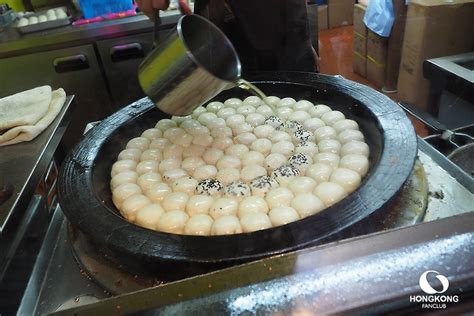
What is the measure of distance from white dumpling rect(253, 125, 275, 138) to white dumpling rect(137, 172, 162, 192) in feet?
1.55

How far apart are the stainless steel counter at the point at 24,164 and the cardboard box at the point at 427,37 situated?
1.51m

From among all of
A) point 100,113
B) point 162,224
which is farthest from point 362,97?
point 100,113

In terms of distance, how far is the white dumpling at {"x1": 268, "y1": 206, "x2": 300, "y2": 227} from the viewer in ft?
3.88

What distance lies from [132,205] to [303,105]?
93cm

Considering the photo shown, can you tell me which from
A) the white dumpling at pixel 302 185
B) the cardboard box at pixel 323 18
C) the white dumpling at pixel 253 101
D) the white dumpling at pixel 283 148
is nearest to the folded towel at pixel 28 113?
the white dumpling at pixel 253 101

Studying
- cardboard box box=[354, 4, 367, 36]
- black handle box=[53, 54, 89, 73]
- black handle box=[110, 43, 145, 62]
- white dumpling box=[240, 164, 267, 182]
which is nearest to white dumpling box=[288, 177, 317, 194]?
white dumpling box=[240, 164, 267, 182]

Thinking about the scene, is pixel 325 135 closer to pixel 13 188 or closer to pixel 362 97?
pixel 362 97

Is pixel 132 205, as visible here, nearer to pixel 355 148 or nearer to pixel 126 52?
pixel 355 148

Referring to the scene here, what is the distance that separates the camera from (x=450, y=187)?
1288 mm

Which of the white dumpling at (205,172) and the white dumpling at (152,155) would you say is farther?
the white dumpling at (152,155)

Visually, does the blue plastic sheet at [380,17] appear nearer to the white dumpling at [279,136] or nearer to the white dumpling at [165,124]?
the white dumpling at [279,136]

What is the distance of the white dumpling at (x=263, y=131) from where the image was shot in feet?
5.63

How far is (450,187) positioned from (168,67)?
0.99 m

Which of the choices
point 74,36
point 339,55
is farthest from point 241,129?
point 74,36
